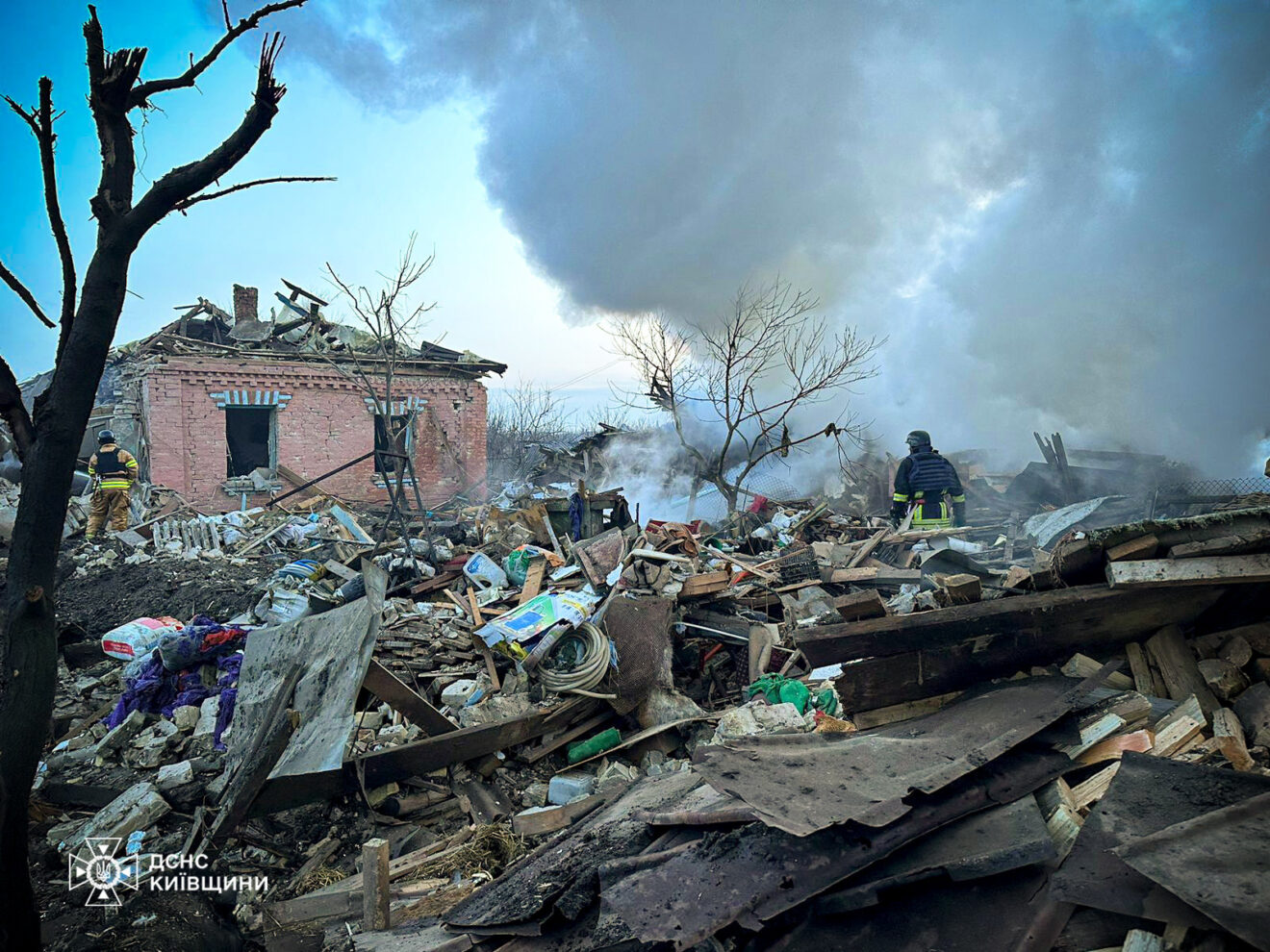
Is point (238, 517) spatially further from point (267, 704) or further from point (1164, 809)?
point (1164, 809)

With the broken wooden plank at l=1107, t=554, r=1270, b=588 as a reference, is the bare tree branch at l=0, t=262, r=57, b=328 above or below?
above

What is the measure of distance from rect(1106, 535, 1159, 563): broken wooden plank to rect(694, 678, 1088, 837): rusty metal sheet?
597 millimetres

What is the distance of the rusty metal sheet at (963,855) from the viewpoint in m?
2.05

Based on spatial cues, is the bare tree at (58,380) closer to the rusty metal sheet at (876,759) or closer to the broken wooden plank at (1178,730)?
the rusty metal sheet at (876,759)

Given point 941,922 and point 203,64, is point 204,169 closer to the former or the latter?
point 203,64

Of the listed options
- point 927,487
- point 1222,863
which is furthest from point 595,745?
point 927,487

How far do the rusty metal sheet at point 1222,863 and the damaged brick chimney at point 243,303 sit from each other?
65.4 feet

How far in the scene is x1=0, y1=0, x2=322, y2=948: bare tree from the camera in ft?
7.43

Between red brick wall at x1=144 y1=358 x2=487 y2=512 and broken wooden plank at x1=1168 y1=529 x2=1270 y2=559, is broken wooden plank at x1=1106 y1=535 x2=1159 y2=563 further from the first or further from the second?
red brick wall at x1=144 y1=358 x2=487 y2=512

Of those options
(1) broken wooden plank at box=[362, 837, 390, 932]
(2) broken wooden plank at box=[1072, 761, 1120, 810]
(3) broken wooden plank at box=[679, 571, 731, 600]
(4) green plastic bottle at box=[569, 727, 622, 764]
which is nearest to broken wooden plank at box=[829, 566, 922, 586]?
(3) broken wooden plank at box=[679, 571, 731, 600]

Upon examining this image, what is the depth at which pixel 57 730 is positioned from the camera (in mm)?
5637

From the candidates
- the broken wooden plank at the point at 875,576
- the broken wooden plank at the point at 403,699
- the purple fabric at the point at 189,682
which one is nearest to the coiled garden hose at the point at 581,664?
the broken wooden plank at the point at 403,699

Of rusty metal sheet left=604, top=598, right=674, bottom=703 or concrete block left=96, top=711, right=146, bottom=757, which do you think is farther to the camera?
rusty metal sheet left=604, top=598, right=674, bottom=703

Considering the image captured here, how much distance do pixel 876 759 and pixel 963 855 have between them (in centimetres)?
55
